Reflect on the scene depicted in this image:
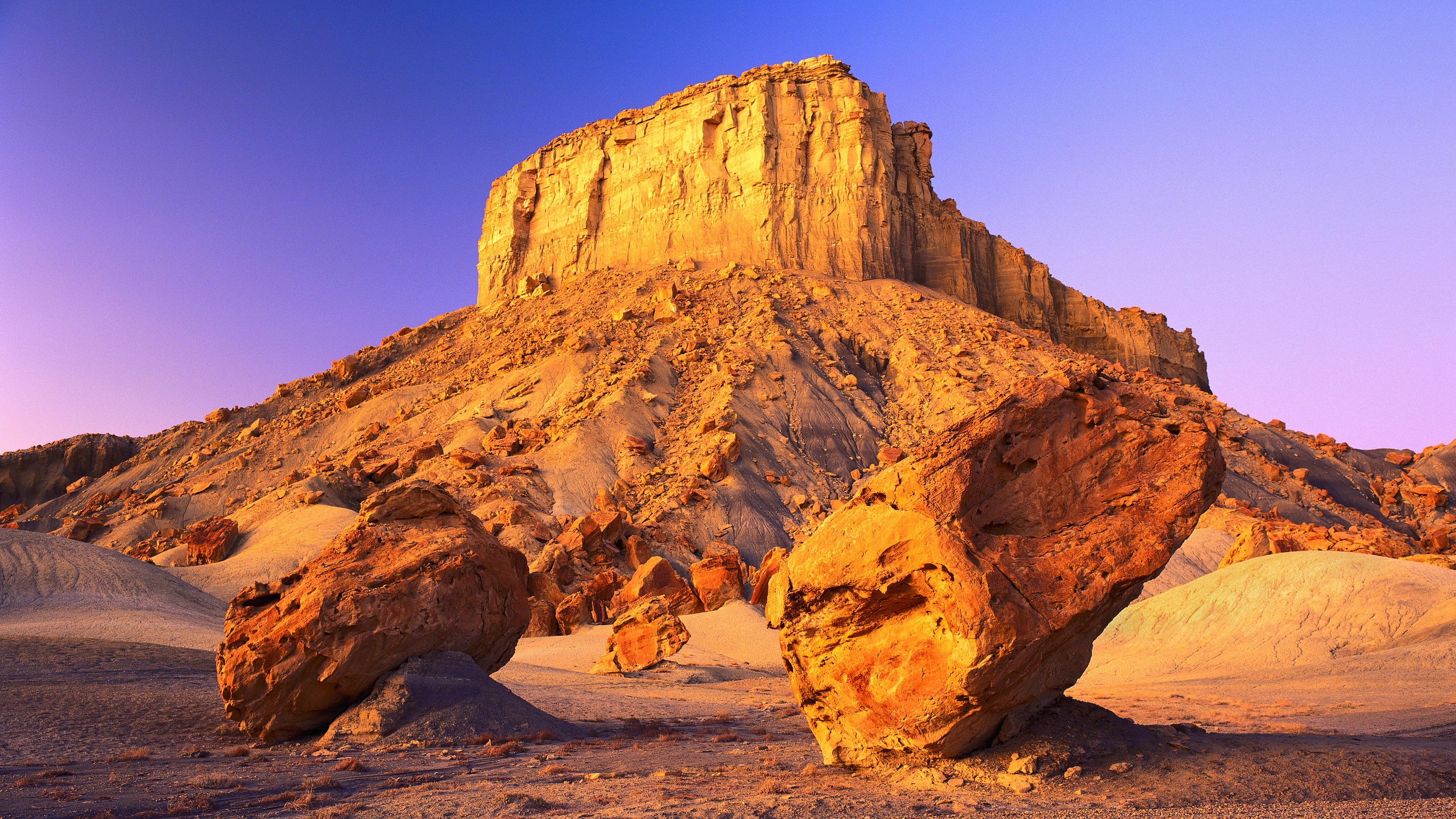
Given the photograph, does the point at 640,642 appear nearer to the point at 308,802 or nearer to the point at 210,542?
the point at 308,802

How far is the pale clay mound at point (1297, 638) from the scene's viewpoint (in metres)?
14.2

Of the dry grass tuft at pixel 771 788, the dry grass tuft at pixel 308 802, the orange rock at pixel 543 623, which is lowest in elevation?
the orange rock at pixel 543 623

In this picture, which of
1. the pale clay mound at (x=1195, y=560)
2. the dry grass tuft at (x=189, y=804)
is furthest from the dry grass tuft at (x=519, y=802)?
the pale clay mound at (x=1195, y=560)

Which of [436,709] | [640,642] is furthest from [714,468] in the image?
[436,709]

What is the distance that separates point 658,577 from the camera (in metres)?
25.4

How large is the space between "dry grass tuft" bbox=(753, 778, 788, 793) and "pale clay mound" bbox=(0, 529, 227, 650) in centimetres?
1502

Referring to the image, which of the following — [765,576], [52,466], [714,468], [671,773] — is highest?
[52,466]

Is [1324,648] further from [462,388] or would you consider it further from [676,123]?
[676,123]

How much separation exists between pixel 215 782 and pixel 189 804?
1.09 meters

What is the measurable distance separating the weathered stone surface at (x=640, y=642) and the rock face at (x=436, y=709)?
8.23 metres

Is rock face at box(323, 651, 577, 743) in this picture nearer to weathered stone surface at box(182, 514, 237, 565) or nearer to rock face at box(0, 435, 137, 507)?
weathered stone surface at box(182, 514, 237, 565)

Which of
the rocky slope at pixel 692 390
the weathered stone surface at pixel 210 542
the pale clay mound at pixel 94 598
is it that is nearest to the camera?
the pale clay mound at pixel 94 598

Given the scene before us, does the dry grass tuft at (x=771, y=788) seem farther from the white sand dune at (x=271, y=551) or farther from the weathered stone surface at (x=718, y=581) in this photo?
the white sand dune at (x=271, y=551)

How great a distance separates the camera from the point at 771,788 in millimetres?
7574
